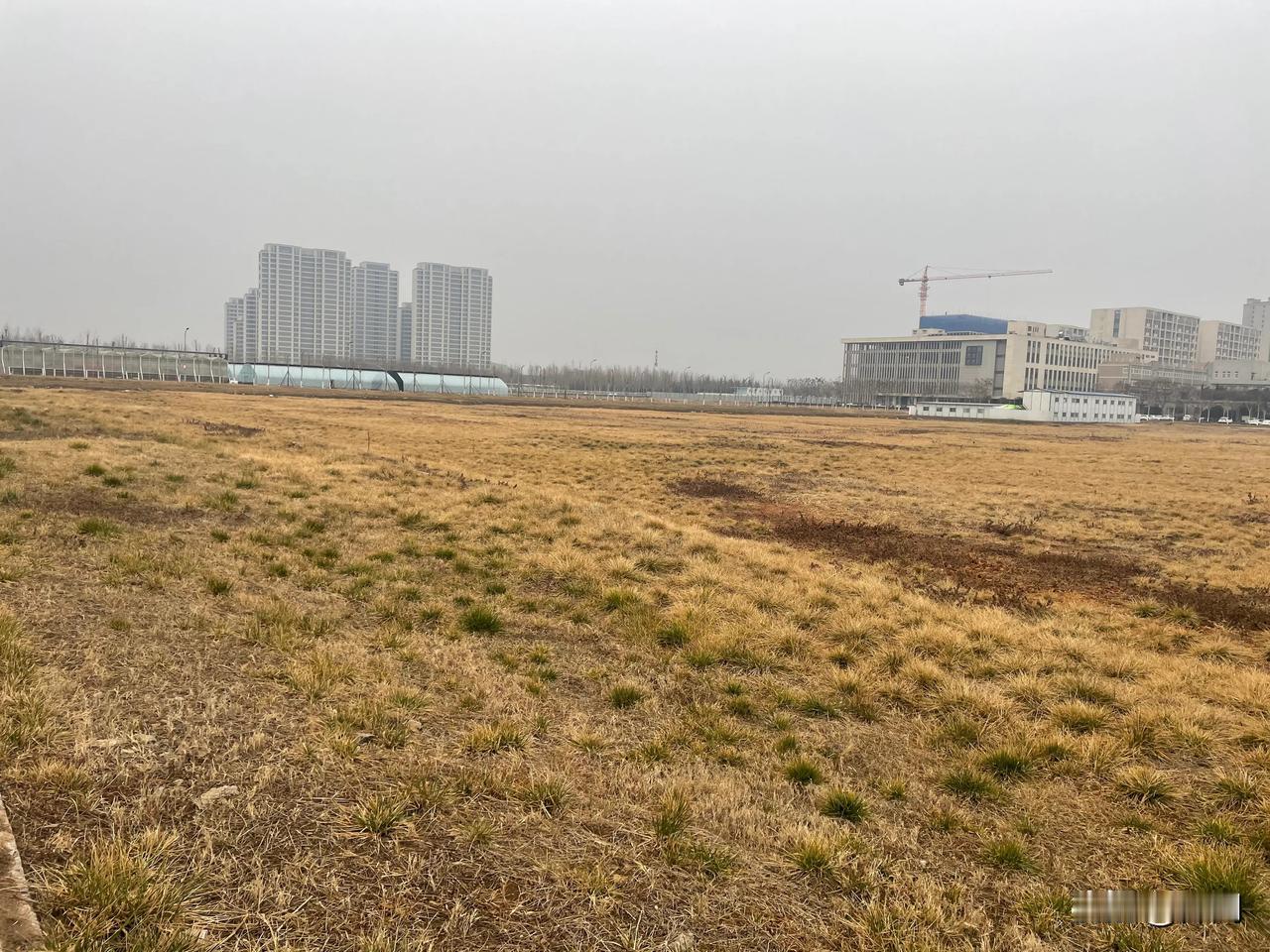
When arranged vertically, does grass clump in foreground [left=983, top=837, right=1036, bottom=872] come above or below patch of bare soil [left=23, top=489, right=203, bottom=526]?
below

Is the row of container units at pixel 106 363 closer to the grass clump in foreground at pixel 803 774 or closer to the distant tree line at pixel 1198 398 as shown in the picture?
the grass clump in foreground at pixel 803 774

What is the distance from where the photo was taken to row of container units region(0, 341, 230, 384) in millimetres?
88438

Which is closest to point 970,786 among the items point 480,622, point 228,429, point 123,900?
point 480,622

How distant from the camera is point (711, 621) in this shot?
921 centimetres

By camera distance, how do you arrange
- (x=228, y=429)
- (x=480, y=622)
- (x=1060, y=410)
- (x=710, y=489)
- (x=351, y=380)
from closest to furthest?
(x=480, y=622)
(x=710, y=489)
(x=228, y=429)
(x=351, y=380)
(x=1060, y=410)

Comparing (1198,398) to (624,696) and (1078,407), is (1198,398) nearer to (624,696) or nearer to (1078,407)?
(1078,407)

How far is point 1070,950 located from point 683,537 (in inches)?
398

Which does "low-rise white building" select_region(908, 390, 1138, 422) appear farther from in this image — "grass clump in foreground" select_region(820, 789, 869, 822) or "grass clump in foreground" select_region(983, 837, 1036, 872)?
"grass clump in foreground" select_region(983, 837, 1036, 872)

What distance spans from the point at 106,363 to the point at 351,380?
3407cm

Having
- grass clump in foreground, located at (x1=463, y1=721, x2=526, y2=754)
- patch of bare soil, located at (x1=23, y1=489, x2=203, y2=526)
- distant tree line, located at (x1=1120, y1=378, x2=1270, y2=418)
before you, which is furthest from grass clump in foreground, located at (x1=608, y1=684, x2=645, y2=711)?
distant tree line, located at (x1=1120, y1=378, x2=1270, y2=418)

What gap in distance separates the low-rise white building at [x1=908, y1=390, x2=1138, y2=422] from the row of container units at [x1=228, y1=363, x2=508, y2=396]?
3451 inches

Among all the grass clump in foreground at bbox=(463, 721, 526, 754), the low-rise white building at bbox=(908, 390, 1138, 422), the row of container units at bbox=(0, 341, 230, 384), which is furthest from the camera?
the low-rise white building at bbox=(908, 390, 1138, 422)

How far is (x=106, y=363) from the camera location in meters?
98.2

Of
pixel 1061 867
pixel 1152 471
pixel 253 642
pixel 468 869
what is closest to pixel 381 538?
pixel 253 642
